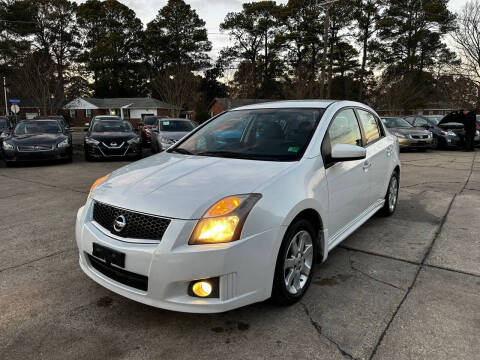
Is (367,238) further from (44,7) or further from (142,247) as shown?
(44,7)

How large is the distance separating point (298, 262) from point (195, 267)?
937 mm

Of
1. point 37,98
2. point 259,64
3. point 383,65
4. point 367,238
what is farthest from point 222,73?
point 367,238

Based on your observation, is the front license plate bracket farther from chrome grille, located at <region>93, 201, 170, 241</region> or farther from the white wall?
the white wall

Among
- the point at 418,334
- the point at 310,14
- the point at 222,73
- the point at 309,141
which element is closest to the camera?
the point at 418,334

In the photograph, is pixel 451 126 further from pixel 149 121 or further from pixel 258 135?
pixel 258 135

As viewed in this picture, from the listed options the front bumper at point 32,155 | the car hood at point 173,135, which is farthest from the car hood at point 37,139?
the car hood at point 173,135

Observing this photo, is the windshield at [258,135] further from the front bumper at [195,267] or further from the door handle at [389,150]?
the door handle at [389,150]

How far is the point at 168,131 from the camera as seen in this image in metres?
12.9

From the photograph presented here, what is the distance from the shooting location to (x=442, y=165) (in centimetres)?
1100

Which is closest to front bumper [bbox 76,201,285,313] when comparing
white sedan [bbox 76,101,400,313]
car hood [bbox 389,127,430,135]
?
white sedan [bbox 76,101,400,313]

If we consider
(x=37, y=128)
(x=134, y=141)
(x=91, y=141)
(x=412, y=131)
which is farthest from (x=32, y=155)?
(x=412, y=131)

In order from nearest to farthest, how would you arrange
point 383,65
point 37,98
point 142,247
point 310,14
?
point 142,247, point 37,98, point 383,65, point 310,14

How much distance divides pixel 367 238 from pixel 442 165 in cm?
836

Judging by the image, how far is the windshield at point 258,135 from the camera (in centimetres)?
309
